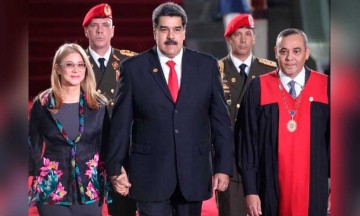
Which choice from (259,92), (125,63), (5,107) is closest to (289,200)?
(259,92)

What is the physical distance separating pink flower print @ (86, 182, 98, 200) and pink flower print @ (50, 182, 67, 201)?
91 mm

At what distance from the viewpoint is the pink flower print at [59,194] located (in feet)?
10.1

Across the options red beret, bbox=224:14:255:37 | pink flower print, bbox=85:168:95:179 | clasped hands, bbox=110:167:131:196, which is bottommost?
clasped hands, bbox=110:167:131:196

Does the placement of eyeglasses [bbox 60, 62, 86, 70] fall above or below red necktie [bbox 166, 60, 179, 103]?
above

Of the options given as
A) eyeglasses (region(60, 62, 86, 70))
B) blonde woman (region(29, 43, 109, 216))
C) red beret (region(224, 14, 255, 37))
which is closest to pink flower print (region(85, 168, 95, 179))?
blonde woman (region(29, 43, 109, 216))

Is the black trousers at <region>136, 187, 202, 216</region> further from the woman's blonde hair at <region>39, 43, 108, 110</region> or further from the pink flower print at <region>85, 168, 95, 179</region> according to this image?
the woman's blonde hair at <region>39, 43, 108, 110</region>

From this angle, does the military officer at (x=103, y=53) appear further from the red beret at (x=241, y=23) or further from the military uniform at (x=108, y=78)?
the red beret at (x=241, y=23)

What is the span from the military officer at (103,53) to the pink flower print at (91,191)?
42.6 inches

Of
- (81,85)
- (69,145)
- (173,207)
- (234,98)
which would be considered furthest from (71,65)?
(234,98)

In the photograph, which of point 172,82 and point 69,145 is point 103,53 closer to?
point 69,145

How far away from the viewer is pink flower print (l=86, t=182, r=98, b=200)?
3.13 meters

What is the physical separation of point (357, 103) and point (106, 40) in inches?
111

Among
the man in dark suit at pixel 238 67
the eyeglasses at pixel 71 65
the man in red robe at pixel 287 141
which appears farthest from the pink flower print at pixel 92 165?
the man in dark suit at pixel 238 67

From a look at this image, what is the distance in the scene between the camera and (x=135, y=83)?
300 cm
